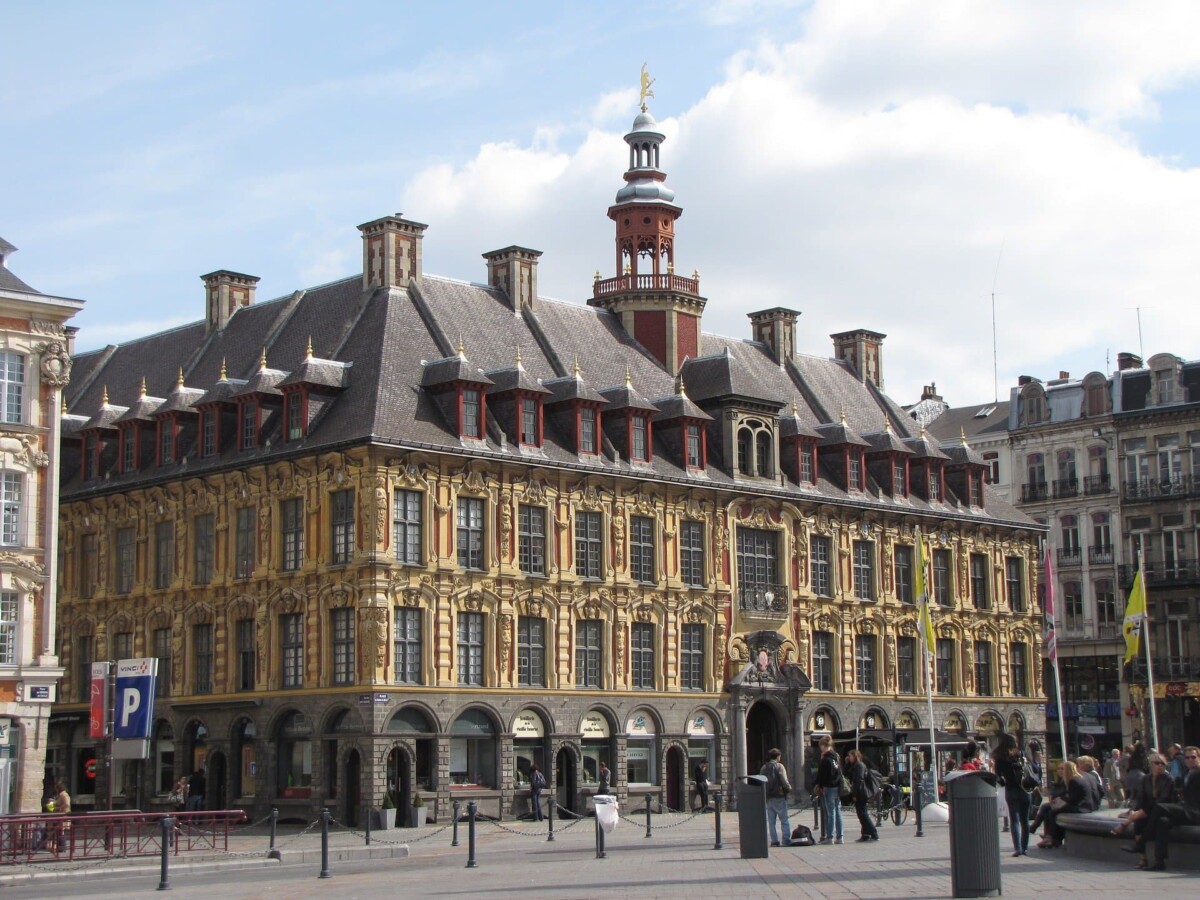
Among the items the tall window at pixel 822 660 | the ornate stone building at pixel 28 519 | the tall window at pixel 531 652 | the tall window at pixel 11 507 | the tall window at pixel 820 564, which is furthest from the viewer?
the tall window at pixel 820 564

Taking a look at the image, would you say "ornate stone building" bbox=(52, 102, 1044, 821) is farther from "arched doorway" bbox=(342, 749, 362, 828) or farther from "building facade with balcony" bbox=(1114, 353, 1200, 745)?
"building facade with balcony" bbox=(1114, 353, 1200, 745)

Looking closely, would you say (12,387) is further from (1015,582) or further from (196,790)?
(1015,582)

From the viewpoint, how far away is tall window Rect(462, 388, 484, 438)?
168ft

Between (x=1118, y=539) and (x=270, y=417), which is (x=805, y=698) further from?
(x=1118, y=539)

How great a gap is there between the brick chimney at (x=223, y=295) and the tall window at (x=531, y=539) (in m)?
15.4

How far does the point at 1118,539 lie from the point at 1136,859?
191 feet

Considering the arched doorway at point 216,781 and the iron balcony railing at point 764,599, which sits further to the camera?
the iron balcony railing at point 764,599

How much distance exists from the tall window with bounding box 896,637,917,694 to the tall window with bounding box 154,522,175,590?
25.3m

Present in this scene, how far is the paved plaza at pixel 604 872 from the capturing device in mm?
22672

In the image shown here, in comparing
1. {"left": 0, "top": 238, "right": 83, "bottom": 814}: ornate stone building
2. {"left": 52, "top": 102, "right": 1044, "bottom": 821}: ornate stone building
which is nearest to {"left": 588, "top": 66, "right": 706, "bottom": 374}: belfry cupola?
{"left": 52, "top": 102, "right": 1044, "bottom": 821}: ornate stone building

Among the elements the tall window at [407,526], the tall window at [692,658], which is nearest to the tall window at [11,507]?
the tall window at [407,526]

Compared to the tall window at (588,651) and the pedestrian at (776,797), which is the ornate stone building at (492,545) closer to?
the tall window at (588,651)

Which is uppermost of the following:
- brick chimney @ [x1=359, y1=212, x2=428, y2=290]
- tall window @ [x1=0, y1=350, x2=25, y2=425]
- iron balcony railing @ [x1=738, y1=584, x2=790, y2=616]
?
brick chimney @ [x1=359, y1=212, x2=428, y2=290]

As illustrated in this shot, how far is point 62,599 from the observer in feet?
190
